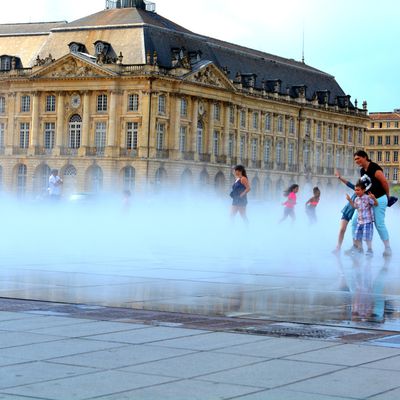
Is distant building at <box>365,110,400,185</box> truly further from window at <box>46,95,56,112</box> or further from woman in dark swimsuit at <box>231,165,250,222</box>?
woman in dark swimsuit at <box>231,165,250,222</box>

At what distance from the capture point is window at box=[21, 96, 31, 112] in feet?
336

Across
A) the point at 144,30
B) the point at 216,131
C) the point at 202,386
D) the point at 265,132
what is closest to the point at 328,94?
the point at 265,132

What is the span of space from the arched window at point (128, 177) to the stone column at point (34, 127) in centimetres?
831

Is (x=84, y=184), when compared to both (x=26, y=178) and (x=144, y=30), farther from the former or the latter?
(x=144, y=30)

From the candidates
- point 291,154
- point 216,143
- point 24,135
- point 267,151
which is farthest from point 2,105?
point 291,154

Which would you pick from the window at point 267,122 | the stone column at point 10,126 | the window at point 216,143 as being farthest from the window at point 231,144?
the stone column at point 10,126

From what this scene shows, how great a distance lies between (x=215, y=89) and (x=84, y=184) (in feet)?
47.4

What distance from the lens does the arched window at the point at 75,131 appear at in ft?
327

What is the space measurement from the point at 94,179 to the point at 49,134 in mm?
6000

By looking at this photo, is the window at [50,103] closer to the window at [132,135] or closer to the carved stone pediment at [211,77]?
the window at [132,135]

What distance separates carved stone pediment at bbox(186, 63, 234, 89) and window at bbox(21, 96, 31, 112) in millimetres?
13789

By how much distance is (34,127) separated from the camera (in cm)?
10131

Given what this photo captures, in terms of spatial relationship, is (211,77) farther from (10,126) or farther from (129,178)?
(10,126)

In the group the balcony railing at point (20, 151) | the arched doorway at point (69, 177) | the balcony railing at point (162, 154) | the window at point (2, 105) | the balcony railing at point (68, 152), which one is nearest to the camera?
the balcony railing at point (162, 154)
